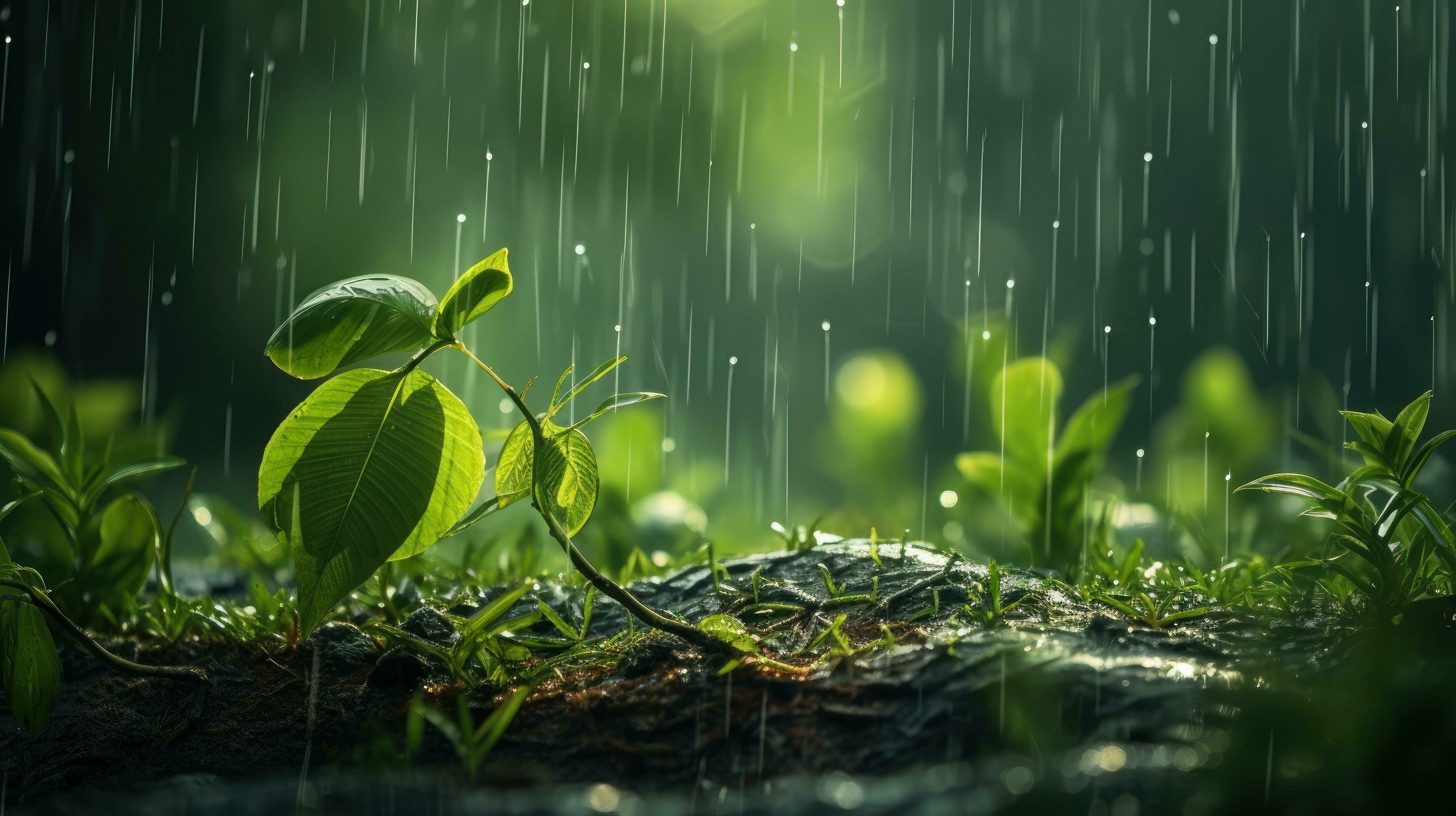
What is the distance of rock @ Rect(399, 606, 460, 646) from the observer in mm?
1023

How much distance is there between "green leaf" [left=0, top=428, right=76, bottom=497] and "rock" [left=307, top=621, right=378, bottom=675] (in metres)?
0.53

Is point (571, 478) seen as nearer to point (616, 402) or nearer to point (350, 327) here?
point (616, 402)

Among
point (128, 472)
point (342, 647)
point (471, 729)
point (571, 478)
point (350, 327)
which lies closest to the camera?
point (471, 729)

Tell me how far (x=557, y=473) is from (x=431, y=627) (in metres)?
Answer: 0.32

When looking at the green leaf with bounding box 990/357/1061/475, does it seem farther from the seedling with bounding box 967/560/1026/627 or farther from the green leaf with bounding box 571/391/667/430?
the green leaf with bounding box 571/391/667/430

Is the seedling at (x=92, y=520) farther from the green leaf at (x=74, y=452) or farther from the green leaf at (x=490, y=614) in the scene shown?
the green leaf at (x=490, y=614)

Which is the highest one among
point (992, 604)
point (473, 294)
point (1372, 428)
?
point (473, 294)

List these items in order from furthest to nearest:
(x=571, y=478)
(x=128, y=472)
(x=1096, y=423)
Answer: (x=1096, y=423)
(x=128, y=472)
(x=571, y=478)

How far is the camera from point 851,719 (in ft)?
2.34

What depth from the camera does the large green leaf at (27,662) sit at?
88 cm

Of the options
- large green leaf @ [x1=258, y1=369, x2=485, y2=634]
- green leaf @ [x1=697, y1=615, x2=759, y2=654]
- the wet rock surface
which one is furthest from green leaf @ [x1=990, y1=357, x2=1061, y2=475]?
large green leaf @ [x1=258, y1=369, x2=485, y2=634]

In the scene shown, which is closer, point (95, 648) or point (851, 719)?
point (851, 719)

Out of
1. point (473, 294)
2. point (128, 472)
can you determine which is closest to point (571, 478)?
point (473, 294)

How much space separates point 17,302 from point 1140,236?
5375 millimetres
